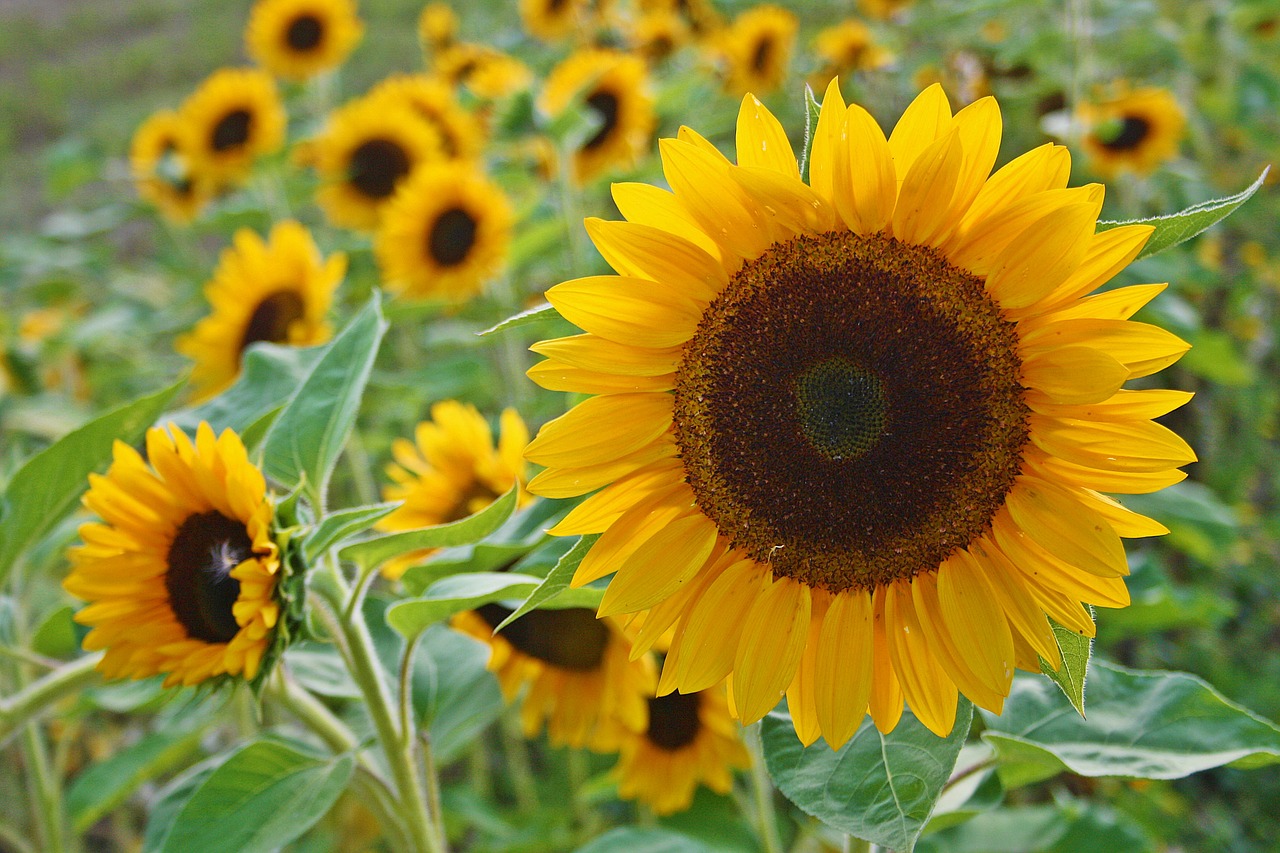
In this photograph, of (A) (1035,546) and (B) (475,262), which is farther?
(B) (475,262)

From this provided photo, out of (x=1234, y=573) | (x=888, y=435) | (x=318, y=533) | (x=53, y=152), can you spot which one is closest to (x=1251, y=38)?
(x=1234, y=573)

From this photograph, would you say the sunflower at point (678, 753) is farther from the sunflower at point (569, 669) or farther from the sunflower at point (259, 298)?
the sunflower at point (259, 298)

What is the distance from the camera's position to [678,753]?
1.69m

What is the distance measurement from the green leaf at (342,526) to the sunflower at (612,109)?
7.59 ft

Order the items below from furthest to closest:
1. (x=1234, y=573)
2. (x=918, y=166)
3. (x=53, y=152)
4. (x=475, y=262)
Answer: (x=53, y=152), (x=1234, y=573), (x=475, y=262), (x=918, y=166)

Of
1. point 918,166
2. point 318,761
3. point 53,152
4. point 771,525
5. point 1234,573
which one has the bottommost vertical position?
point 1234,573

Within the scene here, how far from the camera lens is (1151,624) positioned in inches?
72.5

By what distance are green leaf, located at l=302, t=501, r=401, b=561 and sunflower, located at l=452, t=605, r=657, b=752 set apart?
0.53 metres

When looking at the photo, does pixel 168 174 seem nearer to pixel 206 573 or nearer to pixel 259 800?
pixel 206 573

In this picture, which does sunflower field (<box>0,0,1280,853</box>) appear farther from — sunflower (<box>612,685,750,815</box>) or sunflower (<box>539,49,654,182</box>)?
sunflower (<box>539,49,654,182</box>)

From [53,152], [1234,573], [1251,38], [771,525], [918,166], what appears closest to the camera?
[918,166]

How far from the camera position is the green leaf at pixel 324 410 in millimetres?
1092

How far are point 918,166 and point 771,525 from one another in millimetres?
321

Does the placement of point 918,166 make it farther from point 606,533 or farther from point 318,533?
point 318,533
